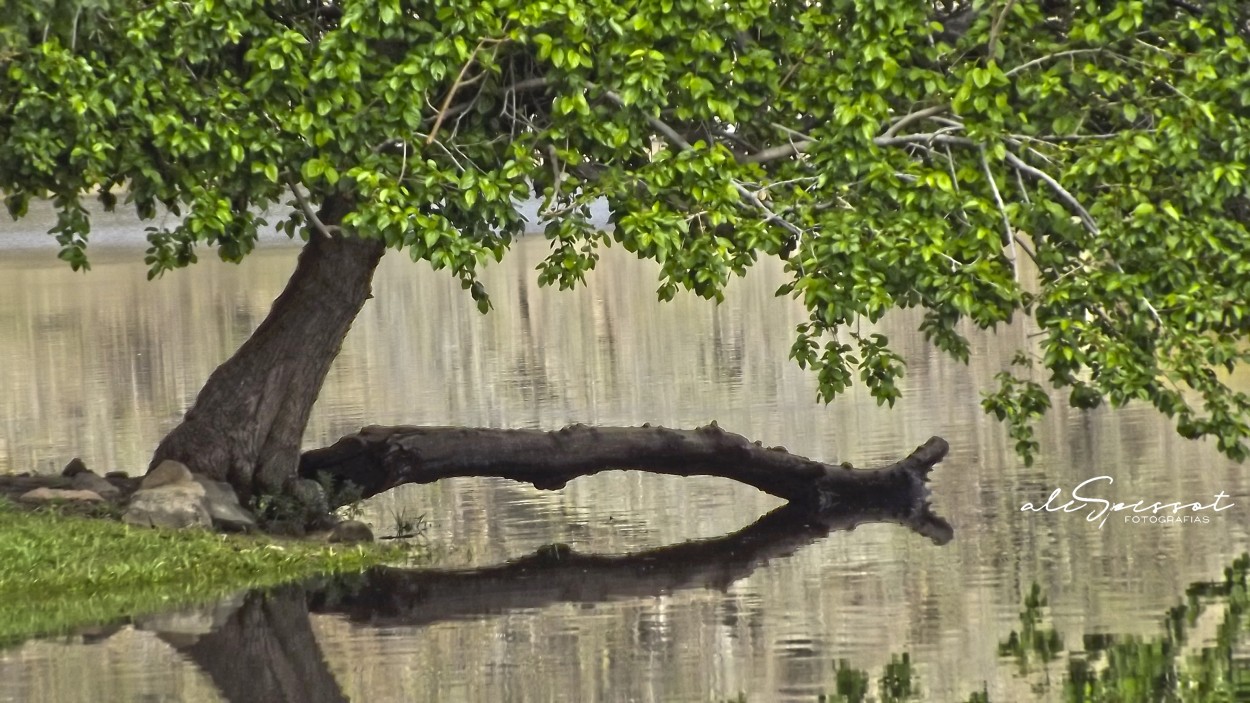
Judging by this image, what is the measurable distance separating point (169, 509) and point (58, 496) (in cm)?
112

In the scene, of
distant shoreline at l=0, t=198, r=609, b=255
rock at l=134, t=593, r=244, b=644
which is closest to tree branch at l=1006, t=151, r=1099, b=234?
rock at l=134, t=593, r=244, b=644

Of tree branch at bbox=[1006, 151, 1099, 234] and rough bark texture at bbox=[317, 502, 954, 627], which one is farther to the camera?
rough bark texture at bbox=[317, 502, 954, 627]

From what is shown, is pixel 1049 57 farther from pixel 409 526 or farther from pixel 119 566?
pixel 119 566

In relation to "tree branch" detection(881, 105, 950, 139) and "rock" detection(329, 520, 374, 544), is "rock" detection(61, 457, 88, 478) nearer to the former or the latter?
"rock" detection(329, 520, 374, 544)

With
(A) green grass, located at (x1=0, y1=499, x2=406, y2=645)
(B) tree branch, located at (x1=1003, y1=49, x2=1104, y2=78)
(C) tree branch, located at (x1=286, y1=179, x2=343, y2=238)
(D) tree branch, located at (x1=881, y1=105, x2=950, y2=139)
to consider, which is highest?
(B) tree branch, located at (x1=1003, y1=49, x2=1104, y2=78)

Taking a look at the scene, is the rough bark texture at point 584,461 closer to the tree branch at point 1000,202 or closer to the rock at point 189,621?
the rock at point 189,621

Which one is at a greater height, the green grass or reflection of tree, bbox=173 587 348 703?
the green grass

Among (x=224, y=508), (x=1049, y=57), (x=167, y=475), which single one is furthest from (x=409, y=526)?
(x=1049, y=57)

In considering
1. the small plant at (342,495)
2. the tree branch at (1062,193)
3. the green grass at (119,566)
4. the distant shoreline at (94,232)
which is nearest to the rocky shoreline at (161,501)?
the green grass at (119,566)

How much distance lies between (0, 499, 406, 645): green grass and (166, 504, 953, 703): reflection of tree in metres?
0.45

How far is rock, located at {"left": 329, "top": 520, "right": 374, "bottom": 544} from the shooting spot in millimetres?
14859

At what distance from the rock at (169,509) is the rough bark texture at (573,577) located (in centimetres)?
149

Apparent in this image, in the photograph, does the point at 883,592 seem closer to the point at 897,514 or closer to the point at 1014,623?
the point at 1014,623

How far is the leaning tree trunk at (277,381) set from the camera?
15.5 metres
